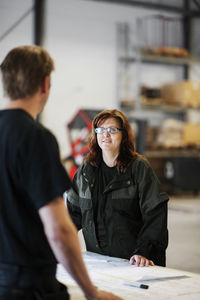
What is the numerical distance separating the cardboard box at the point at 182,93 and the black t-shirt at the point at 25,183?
11.4m

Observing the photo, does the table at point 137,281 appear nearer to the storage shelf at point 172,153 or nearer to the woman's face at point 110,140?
the woman's face at point 110,140

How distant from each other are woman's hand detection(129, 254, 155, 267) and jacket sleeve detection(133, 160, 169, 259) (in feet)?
0.17

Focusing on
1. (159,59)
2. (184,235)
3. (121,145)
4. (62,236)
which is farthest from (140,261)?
(159,59)

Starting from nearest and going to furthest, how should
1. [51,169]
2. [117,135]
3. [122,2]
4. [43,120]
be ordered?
[51,169]
[117,135]
[43,120]
[122,2]

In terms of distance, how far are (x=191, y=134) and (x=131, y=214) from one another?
10066 mm

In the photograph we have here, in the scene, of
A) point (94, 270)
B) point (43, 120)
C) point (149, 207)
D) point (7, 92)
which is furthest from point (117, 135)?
point (43, 120)

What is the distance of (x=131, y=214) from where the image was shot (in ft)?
9.92

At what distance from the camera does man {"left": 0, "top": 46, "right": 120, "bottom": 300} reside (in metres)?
1.50

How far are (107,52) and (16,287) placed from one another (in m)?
11.7

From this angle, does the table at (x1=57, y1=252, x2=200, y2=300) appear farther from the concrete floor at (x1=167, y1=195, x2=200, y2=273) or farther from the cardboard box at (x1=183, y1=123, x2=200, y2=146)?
the cardboard box at (x1=183, y1=123, x2=200, y2=146)

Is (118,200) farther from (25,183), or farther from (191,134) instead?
(191,134)

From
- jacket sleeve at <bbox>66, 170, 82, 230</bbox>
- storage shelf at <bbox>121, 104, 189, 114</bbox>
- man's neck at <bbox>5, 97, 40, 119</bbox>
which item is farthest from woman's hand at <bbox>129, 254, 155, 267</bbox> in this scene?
storage shelf at <bbox>121, 104, 189, 114</bbox>

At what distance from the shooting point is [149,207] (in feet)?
9.55

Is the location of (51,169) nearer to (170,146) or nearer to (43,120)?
(43,120)
